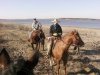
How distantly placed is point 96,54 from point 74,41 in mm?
7501

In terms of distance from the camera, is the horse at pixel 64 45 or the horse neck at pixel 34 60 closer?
the horse neck at pixel 34 60

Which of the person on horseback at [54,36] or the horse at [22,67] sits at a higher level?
the horse at [22,67]

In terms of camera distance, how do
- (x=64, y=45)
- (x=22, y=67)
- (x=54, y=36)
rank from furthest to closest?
(x=54, y=36) → (x=64, y=45) → (x=22, y=67)

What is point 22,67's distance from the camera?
2756mm

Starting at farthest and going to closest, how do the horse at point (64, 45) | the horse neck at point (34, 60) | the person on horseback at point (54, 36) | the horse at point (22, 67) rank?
the person on horseback at point (54, 36)
the horse at point (64, 45)
the horse neck at point (34, 60)
the horse at point (22, 67)

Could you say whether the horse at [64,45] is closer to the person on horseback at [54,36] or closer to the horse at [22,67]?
the person on horseback at [54,36]

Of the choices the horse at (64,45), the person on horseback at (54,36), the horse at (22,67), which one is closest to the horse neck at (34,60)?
the horse at (22,67)

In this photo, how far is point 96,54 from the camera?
1930cm

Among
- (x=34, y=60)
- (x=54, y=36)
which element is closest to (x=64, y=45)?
(x=54, y=36)

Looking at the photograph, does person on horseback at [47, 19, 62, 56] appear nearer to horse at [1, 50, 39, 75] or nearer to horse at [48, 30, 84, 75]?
horse at [48, 30, 84, 75]

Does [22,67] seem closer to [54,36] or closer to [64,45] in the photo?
[64,45]

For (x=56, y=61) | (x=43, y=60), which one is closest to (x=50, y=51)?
(x=56, y=61)

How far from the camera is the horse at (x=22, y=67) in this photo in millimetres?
2645

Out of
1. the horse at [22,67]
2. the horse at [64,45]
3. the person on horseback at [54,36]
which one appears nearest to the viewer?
the horse at [22,67]
